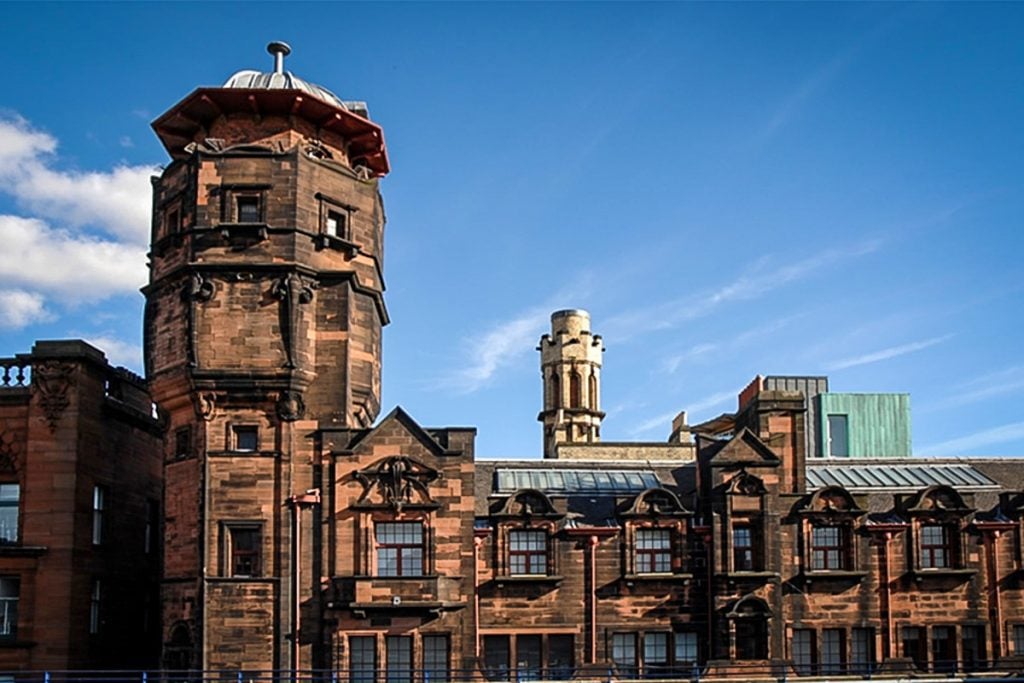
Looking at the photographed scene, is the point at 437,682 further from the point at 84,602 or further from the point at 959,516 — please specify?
the point at 959,516

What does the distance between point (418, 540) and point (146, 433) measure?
45.2 feet

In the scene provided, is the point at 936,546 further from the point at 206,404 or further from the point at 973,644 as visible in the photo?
the point at 206,404

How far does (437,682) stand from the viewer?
33969 mm

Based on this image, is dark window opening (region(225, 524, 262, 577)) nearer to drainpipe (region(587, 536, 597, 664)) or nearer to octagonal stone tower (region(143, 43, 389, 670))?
octagonal stone tower (region(143, 43, 389, 670))

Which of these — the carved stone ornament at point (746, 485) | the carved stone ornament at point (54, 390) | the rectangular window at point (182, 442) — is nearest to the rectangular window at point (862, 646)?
the carved stone ornament at point (746, 485)

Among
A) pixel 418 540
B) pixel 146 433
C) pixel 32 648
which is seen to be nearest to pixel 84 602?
pixel 32 648

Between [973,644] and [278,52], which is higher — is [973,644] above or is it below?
below

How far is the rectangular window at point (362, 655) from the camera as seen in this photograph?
34.1m

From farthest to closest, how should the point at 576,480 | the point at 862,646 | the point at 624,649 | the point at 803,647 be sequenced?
1. the point at 576,480
2. the point at 862,646
3. the point at 803,647
4. the point at 624,649

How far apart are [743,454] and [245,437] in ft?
55.5

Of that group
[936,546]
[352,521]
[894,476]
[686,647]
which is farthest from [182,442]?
[894,476]

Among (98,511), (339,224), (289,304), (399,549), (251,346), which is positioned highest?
(339,224)

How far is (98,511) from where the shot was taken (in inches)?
1507

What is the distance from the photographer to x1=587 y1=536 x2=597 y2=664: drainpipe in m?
35.7
